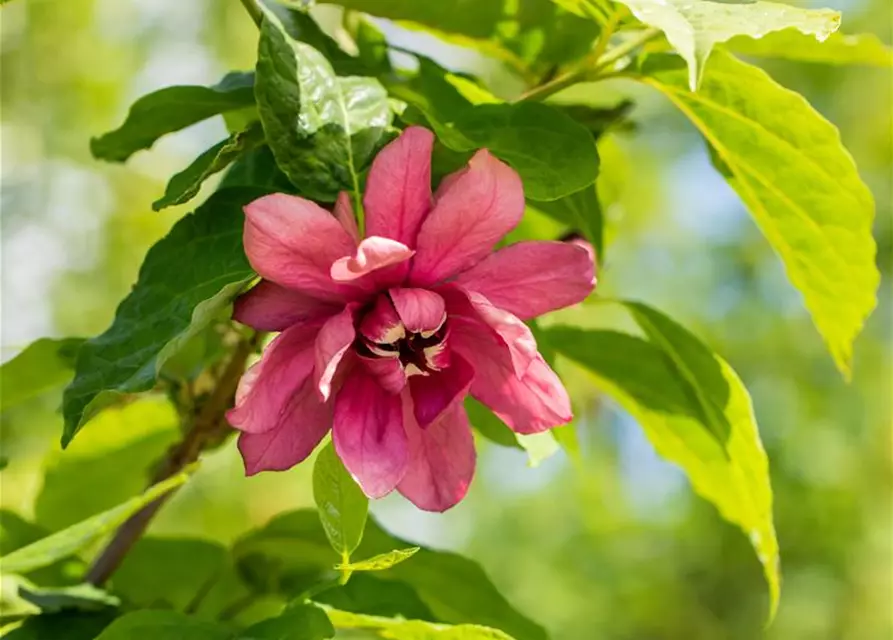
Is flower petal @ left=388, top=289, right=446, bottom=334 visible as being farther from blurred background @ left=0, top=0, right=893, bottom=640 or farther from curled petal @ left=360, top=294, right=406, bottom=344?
blurred background @ left=0, top=0, right=893, bottom=640

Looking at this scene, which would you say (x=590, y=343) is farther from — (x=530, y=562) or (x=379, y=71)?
(x=530, y=562)

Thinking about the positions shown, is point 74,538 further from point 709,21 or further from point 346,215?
point 709,21

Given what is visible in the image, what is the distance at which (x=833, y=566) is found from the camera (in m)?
3.79

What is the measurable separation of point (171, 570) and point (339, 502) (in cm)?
35

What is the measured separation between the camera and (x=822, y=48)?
0.67 meters

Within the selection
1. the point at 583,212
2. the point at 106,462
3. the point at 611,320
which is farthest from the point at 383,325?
the point at 611,320

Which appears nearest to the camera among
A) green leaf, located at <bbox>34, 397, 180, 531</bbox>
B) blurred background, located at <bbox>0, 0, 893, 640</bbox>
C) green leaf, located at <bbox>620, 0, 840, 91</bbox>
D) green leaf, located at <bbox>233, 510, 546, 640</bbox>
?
green leaf, located at <bbox>620, 0, 840, 91</bbox>

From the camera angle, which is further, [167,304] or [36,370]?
[36,370]

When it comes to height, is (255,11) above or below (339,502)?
above

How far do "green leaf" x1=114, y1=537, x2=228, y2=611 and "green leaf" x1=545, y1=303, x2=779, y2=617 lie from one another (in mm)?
299

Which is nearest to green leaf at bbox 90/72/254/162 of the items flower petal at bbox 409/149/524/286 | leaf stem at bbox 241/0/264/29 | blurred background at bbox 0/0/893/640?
leaf stem at bbox 241/0/264/29

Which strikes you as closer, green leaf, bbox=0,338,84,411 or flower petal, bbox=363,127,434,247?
flower petal, bbox=363,127,434,247

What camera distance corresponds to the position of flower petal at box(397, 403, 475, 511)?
0.51 m

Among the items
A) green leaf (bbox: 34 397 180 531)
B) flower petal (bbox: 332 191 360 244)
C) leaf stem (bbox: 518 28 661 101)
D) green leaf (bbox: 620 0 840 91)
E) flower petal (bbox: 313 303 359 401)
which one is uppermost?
green leaf (bbox: 620 0 840 91)
